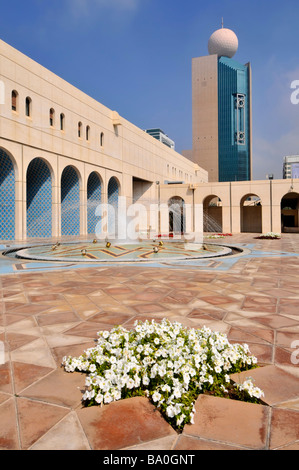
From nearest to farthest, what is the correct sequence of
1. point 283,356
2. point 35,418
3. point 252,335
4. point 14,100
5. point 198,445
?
point 198,445, point 35,418, point 283,356, point 252,335, point 14,100

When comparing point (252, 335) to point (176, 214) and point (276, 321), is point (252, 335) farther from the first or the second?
point (176, 214)

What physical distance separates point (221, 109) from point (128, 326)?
296 ft

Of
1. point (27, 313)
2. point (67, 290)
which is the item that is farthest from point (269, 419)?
point (67, 290)

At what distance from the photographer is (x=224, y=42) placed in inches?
3169

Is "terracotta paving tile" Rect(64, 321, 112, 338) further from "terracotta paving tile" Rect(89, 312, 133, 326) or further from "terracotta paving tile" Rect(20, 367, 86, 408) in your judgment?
"terracotta paving tile" Rect(20, 367, 86, 408)

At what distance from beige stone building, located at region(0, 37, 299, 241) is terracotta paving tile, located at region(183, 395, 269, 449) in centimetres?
2004

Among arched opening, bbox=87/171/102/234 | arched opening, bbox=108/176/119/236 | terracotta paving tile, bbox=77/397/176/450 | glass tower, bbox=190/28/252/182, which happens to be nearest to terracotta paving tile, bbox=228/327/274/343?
terracotta paving tile, bbox=77/397/176/450

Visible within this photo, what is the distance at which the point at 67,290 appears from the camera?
586cm

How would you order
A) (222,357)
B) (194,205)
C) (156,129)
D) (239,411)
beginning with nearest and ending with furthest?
(239,411) → (222,357) → (194,205) → (156,129)

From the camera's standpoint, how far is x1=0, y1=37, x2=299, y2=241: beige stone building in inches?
794

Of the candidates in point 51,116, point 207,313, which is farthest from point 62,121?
point 207,313

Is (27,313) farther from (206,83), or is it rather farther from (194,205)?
(206,83)

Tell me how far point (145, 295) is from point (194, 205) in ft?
95.2

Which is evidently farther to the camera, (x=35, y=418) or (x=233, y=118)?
(x=233, y=118)
